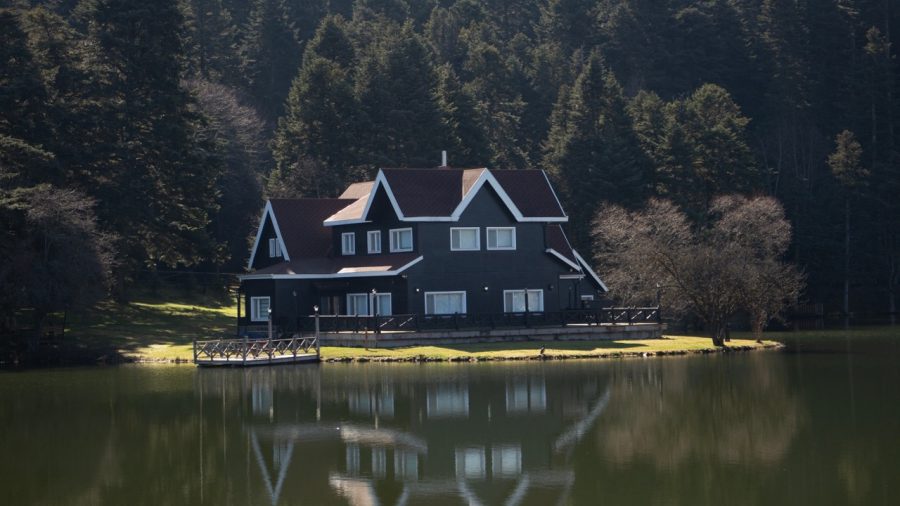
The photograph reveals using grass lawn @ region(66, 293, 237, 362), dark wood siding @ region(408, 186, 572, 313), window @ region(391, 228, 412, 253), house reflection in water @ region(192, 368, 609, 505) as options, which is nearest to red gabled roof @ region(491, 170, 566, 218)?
dark wood siding @ region(408, 186, 572, 313)

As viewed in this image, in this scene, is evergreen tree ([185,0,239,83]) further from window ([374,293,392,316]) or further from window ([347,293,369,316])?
window ([374,293,392,316])

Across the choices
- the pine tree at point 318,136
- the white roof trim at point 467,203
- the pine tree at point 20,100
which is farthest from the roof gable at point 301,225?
the pine tree at point 318,136

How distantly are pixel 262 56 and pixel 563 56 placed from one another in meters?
29.6

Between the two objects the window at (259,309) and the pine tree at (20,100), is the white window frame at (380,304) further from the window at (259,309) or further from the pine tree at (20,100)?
the pine tree at (20,100)

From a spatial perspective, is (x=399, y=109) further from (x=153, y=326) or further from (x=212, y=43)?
(x=153, y=326)

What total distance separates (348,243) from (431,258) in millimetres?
6996

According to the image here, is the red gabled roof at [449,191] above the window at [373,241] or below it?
above

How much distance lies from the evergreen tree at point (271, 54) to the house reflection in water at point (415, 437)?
8262 cm

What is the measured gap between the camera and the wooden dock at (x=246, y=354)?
51.6 meters

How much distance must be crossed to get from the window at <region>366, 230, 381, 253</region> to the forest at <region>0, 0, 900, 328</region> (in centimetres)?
1275

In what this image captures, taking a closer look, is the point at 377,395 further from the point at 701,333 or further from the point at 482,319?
the point at 701,333

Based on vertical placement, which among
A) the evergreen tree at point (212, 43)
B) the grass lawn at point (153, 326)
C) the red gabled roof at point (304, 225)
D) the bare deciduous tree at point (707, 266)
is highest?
the evergreen tree at point (212, 43)

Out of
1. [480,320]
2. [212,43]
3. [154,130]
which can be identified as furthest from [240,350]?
[212,43]

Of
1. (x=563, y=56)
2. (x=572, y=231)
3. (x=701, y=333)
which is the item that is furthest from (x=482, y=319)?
(x=563, y=56)
